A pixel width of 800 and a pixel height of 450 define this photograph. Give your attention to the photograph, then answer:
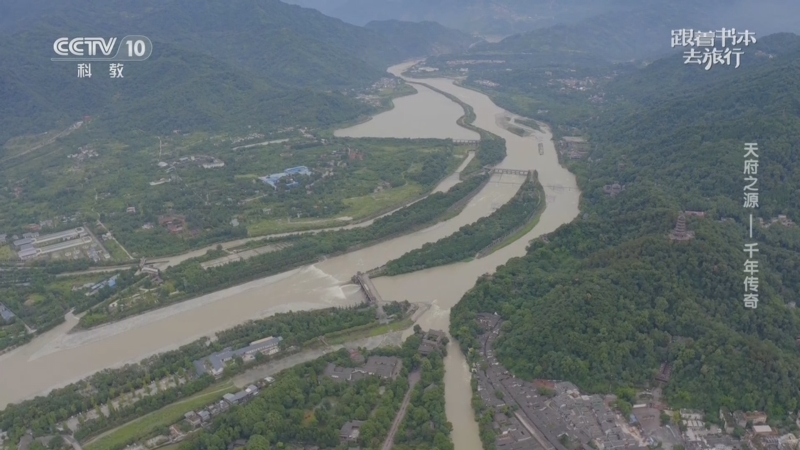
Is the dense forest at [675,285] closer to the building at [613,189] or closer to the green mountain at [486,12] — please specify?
the building at [613,189]

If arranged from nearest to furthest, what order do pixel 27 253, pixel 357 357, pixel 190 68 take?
1. pixel 357 357
2. pixel 27 253
3. pixel 190 68

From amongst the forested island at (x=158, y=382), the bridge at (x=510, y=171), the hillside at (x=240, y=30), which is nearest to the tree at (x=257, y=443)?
the forested island at (x=158, y=382)

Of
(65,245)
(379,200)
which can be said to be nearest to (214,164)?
(379,200)

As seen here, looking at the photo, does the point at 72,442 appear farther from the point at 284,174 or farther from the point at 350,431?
the point at 284,174

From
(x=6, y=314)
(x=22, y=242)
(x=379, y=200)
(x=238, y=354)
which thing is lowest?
(x=238, y=354)

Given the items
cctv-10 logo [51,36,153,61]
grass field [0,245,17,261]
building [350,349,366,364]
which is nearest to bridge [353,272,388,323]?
building [350,349,366,364]
